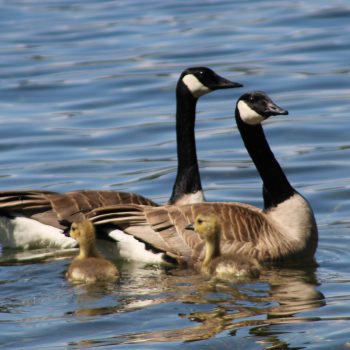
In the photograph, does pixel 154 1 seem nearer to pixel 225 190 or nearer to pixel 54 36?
pixel 54 36

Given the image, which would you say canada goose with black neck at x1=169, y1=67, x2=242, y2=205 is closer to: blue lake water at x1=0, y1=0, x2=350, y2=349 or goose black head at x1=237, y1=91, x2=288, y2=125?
goose black head at x1=237, y1=91, x2=288, y2=125

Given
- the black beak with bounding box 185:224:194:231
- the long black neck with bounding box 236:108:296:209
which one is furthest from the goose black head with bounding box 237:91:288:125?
the black beak with bounding box 185:224:194:231

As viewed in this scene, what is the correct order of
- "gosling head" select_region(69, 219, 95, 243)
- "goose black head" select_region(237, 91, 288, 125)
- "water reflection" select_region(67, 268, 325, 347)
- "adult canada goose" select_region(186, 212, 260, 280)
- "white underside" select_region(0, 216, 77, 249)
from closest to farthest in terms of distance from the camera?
"water reflection" select_region(67, 268, 325, 347)
"adult canada goose" select_region(186, 212, 260, 280)
"gosling head" select_region(69, 219, 95, 243)
"goose black head" select_region(237, 91, 288, 125)
"white underside" select_region(0, 216, 77, 249)

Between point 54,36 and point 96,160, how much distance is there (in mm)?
10466

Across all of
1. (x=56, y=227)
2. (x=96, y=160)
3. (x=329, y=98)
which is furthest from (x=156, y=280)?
(x=329, y=98)

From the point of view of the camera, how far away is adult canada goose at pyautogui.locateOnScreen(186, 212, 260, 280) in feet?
33.6

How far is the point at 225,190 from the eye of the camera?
47.0 ft

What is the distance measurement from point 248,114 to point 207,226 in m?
1.52

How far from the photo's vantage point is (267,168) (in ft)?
38.5

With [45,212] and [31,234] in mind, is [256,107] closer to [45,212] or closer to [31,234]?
[45,212]

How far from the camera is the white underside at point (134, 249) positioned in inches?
440

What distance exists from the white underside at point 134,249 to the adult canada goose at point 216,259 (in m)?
0.54

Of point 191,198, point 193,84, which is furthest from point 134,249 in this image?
point 193,84

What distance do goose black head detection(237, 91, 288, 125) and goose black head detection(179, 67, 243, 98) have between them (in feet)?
3.85
